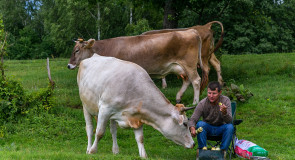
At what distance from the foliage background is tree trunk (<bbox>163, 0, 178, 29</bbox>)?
1 centimetres

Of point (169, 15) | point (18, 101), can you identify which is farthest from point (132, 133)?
point (169, 15)

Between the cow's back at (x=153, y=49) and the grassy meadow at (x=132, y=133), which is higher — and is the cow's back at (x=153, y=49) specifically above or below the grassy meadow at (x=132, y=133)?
above

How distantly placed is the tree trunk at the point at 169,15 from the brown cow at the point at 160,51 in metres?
4.75

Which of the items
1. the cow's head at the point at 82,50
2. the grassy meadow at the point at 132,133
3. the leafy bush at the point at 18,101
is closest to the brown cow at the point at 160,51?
the cow's head at the point at 82,50

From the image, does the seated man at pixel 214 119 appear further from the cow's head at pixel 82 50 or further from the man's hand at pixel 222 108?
the cow's head at pixel 82 50

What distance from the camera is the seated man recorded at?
23.2 ft

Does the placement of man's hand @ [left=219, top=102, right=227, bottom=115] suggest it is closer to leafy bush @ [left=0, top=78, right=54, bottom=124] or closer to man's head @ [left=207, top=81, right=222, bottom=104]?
man's head @ [left=207, top=81, right=222, bottom=104]

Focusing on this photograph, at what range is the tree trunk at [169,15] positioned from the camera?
1695 centimetres

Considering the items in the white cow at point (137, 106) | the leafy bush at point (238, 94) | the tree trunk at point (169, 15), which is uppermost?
the tree trunk at point (169, 15)

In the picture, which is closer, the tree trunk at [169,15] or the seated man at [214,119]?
the seated man at [214,119]

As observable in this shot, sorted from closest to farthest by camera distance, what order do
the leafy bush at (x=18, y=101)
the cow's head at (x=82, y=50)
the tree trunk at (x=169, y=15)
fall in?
the leafy bush at (x=18, y=101), the cow's head at (x=82, y=50), the tree trunk at (x=169, y=15)

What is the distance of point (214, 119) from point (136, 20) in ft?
129

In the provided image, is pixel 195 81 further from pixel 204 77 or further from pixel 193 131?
pixel 193 131

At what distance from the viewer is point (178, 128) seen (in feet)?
23.0
